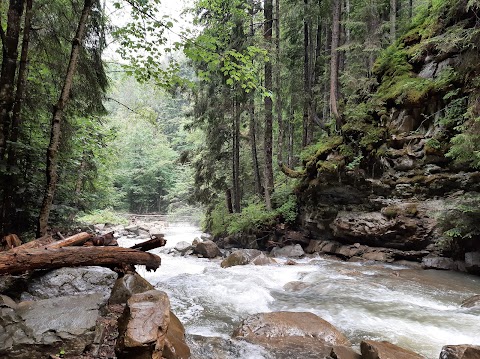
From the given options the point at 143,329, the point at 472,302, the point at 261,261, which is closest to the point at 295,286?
the point at 261,261

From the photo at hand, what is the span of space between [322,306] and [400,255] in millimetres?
5112

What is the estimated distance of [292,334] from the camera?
443cm

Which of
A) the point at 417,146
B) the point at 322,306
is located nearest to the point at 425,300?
the point at 322,306

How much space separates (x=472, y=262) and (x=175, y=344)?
7643 mm

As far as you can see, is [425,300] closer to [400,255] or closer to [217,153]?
[400,255]

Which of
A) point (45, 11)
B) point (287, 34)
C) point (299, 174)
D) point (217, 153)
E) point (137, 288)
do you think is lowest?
point (137, 288)

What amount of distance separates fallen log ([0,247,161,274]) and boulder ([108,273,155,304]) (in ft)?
2.42

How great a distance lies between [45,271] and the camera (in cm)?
481

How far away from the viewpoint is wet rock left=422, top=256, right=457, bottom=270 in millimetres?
8406

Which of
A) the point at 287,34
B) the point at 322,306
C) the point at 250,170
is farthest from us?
the point at 250,170

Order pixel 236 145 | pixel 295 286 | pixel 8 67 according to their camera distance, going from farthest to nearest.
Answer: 1. pixel 236 145
2. pixel 295 286
3. pixel 8 67

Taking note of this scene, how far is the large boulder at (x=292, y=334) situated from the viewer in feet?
13.4

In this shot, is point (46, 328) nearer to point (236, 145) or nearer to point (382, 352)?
point (382, 352)

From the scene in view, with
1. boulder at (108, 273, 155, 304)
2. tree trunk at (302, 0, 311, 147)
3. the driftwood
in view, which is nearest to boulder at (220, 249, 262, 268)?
the driftwood
